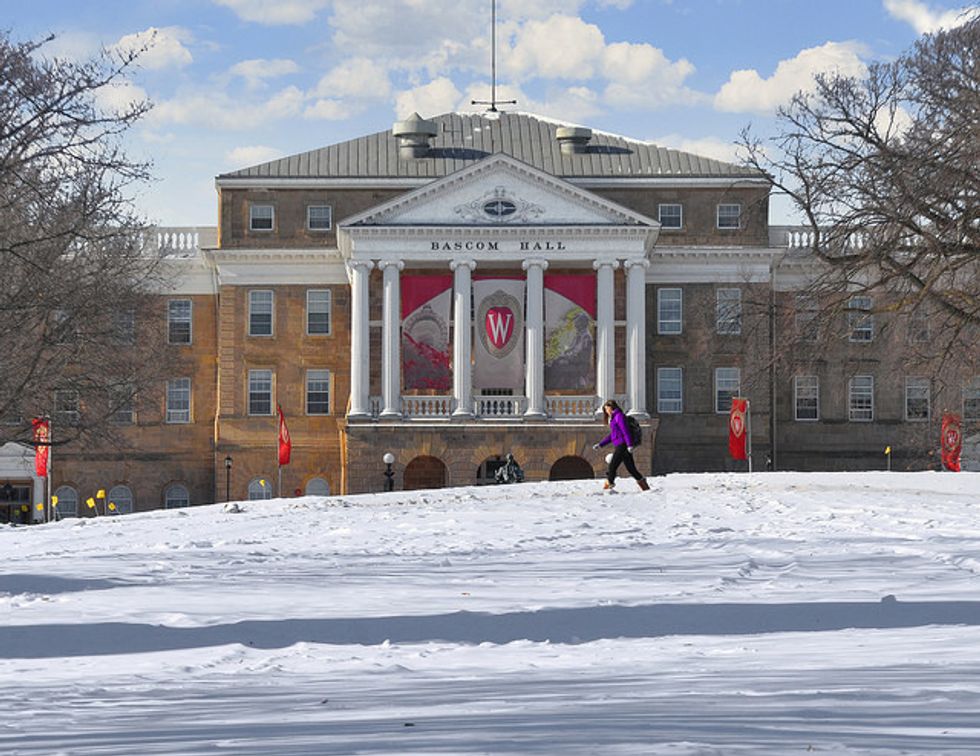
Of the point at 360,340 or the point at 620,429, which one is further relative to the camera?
the point at 360,340

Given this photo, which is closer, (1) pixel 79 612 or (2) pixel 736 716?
(2) pixel 736 716

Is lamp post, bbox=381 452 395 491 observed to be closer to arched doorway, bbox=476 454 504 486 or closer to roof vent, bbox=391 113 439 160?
arched doorway, bbox=476 454 504 486

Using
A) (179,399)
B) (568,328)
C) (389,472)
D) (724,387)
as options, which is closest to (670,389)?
(724,387)

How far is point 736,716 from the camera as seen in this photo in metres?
7.87

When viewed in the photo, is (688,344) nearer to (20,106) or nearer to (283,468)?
(283,468)

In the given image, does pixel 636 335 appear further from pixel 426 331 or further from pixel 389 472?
pixel 389 472

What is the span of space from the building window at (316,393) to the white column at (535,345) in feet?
33.0

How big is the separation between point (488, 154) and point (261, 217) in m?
9.58

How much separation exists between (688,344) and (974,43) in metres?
40.8

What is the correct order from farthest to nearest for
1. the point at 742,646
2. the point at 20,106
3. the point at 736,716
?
the point at 20,106 → the point at 742,646 → the point at 736,716

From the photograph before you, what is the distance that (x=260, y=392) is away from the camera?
70688 mm

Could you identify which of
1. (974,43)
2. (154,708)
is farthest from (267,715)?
(974,43)

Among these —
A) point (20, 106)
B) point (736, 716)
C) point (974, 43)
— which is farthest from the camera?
point (974, 43)

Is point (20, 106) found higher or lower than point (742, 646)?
higher
